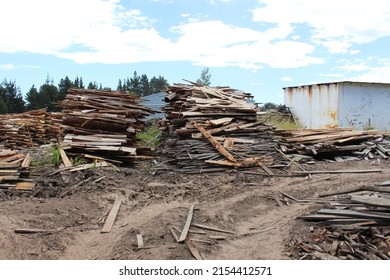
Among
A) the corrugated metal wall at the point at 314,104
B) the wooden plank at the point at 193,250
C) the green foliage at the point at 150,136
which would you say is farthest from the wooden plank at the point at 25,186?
the corrugated metal wall at the point at 314,104

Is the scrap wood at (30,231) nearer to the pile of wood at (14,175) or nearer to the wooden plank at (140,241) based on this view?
the wooden plank at (140,241)

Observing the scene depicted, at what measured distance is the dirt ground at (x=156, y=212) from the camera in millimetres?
5234

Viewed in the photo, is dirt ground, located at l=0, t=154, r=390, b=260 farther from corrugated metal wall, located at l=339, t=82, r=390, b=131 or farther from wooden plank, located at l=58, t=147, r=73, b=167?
corrugated metal wall, located at l=339, t=82, r=390, b=131

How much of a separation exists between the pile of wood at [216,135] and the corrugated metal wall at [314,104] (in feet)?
25.2

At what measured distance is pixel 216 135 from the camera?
10719 millimetres

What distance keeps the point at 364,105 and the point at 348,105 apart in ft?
3.48

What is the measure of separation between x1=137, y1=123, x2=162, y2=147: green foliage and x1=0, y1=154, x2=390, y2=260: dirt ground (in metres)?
3.74

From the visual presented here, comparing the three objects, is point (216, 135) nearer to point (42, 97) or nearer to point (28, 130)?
point (28, 130)

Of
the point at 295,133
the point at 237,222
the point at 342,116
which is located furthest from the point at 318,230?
the point at 342,116

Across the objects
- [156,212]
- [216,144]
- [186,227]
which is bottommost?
[156,212]

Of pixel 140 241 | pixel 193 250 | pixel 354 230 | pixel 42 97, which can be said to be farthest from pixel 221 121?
pixel 42 97

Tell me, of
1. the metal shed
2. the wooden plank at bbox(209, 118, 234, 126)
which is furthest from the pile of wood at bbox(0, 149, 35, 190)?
the metal shed

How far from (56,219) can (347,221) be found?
14.6 ft

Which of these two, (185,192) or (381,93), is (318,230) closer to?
(185,192)
